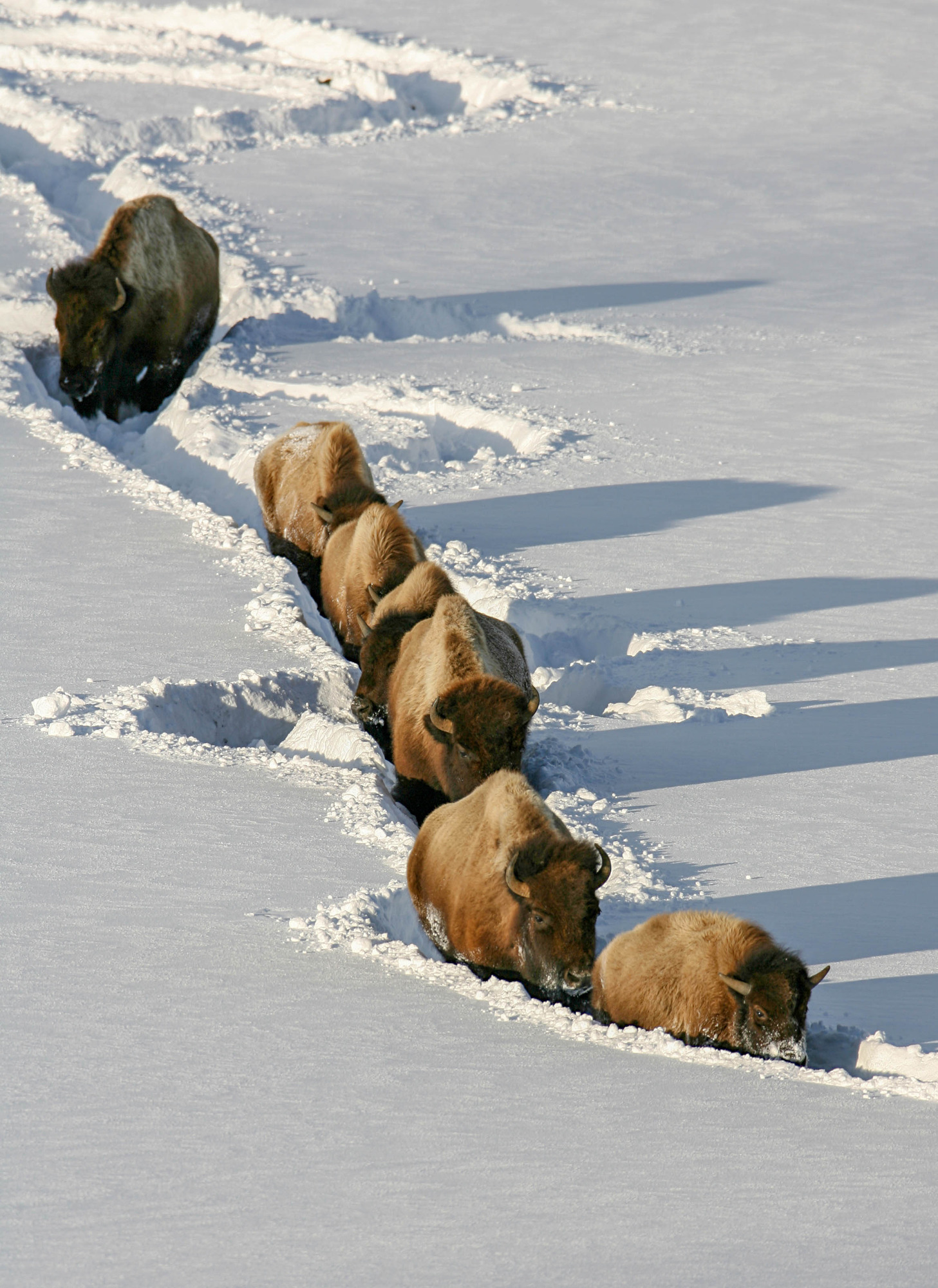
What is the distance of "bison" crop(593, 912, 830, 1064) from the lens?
476cm

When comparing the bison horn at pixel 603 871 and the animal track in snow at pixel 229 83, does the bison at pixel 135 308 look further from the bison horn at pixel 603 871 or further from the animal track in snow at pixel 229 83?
the animal track in snow at pixel 229 83

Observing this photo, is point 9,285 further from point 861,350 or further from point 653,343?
point 861,350

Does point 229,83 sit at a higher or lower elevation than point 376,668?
higher

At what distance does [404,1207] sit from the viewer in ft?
10.1

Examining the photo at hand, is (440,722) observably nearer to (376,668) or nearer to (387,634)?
(376,668)

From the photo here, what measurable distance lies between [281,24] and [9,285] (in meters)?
16.9

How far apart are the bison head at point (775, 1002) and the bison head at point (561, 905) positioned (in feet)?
1.57

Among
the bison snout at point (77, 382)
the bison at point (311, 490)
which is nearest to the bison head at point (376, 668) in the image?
the bison at point (311, 490)

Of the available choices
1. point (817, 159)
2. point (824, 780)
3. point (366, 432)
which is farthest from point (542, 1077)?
point (817, 159)

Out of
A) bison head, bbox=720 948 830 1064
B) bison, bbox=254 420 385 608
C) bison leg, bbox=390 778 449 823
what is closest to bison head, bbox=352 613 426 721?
bison leg, bbox=390 778 449 823

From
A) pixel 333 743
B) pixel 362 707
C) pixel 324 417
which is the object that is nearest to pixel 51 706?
pixel 333 743

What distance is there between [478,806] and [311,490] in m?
4.59

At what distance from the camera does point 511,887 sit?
5.02m

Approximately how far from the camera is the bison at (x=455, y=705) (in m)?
5.97
